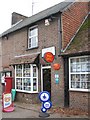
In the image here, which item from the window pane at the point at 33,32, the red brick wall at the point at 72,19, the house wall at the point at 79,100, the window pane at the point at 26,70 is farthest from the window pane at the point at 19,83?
the house wall at the point at 79,100

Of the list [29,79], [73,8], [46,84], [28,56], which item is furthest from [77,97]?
[73,8]

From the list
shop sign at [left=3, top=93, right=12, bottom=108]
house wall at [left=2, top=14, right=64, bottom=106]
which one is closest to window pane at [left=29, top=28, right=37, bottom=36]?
house wall at [left=2, top=14, right=64, bottom=106]

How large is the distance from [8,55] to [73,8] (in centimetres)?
745

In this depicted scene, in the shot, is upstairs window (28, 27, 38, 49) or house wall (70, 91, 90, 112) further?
upstairs window (28, 27, 38, 49)

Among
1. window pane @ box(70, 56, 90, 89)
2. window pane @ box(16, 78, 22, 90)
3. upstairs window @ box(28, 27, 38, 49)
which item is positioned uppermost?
upstairs window @ box(28, 27, 38, 49)

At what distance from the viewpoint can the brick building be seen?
11156 millimetres

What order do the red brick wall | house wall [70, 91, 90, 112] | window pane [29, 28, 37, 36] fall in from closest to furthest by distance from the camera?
house wall [70, 91, 90, 112] < the red brick wall < window pane [29, 28, 37, 36]

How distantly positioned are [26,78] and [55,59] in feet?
9.67

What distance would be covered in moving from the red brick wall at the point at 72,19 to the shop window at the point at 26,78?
3.02 m

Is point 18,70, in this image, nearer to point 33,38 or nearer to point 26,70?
point 26,70

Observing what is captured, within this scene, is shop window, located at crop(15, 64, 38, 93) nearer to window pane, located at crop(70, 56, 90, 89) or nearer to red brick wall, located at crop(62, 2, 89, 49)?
red brick wall, located at crop(62, 2, 89, 49)

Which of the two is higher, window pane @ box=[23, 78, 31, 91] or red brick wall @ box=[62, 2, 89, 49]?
red brick wall @ box=[62, 2, 89, 49]

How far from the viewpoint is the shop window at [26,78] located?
13633mm

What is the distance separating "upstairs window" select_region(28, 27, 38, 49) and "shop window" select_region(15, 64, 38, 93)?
1666 millimetres
